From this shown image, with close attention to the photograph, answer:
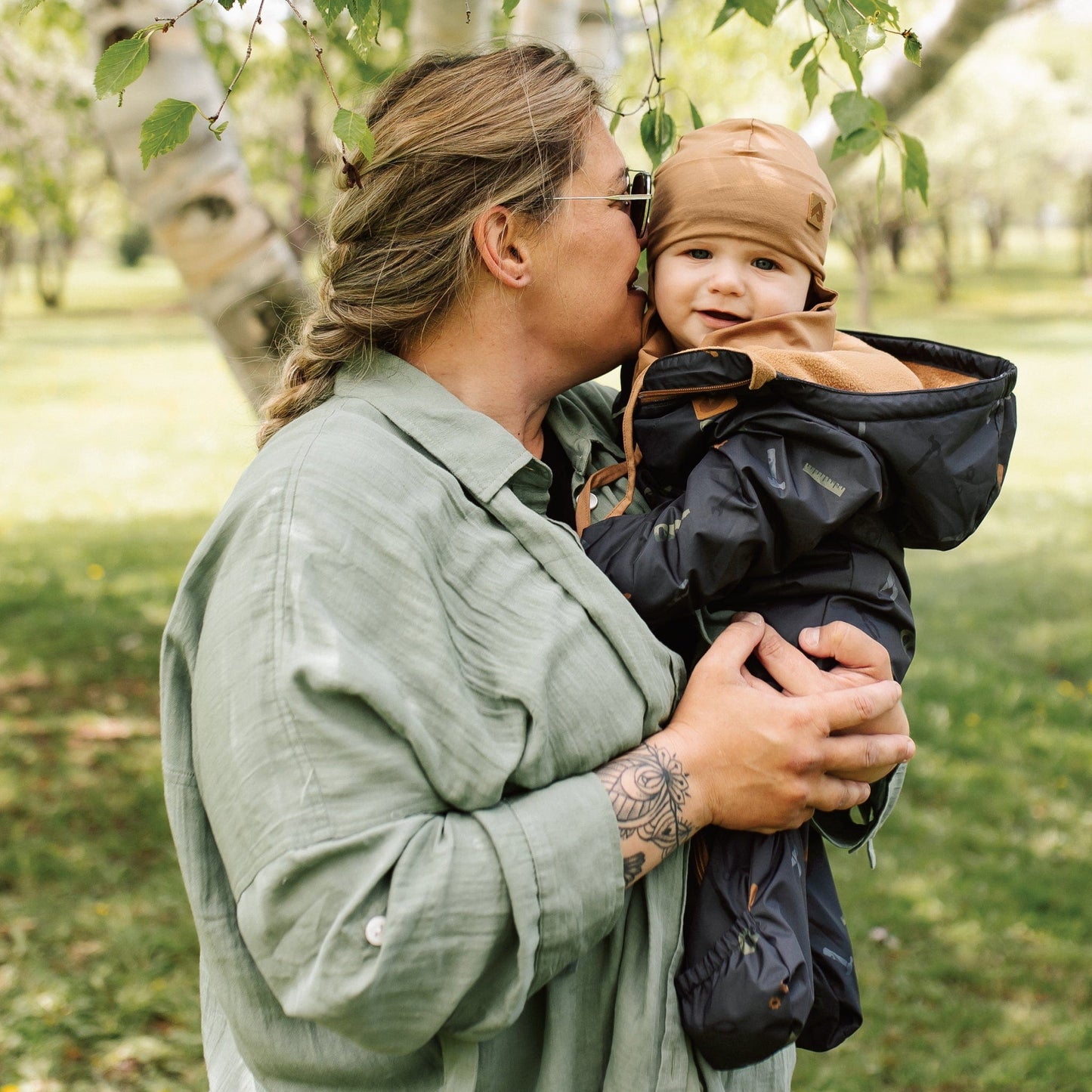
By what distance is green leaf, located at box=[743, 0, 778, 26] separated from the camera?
237 centimetres

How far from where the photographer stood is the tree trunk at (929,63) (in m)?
3.96

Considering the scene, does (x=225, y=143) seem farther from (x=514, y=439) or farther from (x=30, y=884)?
(x=30, y=884)

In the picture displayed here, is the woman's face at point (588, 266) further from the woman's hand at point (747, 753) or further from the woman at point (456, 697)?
the woman's hand at point (747, 753)

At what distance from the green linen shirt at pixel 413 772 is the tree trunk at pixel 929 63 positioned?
9.03 feet

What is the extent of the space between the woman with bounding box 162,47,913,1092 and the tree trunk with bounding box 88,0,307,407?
1.34 m

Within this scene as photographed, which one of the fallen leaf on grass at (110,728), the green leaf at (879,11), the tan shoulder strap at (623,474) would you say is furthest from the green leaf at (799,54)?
the fallen leaf on grass at (110,728)

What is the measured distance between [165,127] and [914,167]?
1706 mm

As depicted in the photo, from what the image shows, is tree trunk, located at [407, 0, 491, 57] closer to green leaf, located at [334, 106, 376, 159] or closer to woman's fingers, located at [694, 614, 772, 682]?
green leaf, located at [334, 106, 376, 159]

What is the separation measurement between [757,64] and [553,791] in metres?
8.71

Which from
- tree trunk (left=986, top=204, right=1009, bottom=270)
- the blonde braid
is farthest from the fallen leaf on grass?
tree trunk (left=986, top=204, right=1009, bottom=270)

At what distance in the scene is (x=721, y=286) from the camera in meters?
2.06

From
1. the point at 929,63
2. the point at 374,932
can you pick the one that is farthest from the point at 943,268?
the point at 374,932

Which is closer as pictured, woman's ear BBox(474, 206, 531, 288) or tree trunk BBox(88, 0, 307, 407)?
woman's ear BBox(474, 206, 531, 288)

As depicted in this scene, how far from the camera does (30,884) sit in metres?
4.35
